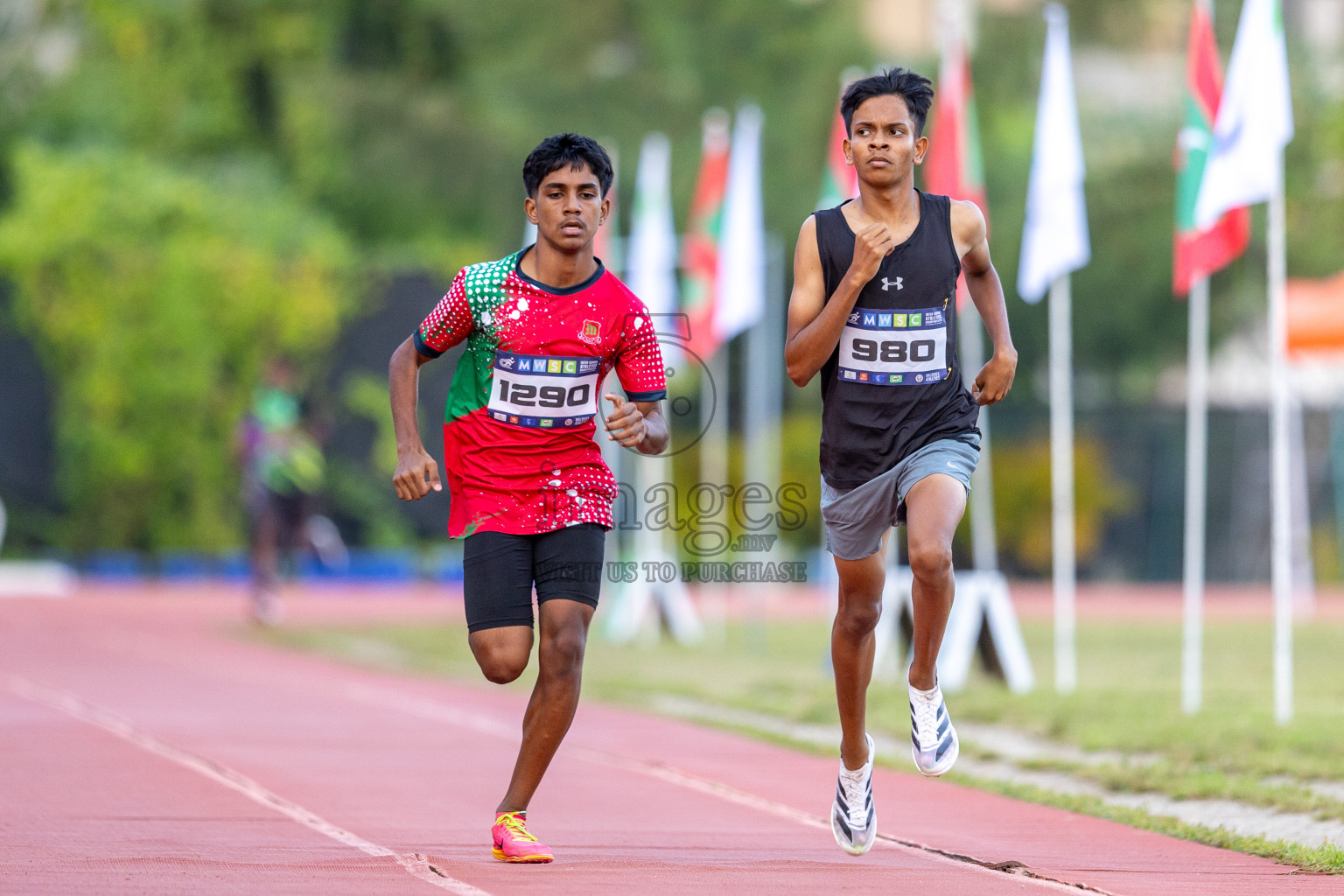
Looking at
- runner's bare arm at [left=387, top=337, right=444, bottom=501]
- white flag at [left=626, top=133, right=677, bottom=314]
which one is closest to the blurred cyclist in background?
white flag at [left=626, top=133, right=677, bottom=314]

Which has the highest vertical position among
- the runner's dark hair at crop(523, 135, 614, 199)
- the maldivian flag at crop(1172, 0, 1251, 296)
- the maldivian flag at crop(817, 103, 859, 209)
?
the maldivian flag at crop(817, 103, 859, 209)

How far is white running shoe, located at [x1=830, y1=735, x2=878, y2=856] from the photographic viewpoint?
20.5ft

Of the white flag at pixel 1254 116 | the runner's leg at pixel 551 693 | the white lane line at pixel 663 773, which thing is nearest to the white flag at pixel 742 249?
the white lane line at pixel 663 773

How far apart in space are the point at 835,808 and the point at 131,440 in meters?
18.8

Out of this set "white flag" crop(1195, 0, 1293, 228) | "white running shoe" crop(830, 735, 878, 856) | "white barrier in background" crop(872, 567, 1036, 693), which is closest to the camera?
"white running shoe" crop(830, 735, 878, 856)

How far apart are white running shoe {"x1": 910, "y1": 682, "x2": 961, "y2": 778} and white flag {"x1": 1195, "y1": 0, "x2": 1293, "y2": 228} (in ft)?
18.9

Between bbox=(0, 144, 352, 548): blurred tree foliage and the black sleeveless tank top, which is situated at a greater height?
bbox=(0, 144, 352, 548): blurred tree foliage

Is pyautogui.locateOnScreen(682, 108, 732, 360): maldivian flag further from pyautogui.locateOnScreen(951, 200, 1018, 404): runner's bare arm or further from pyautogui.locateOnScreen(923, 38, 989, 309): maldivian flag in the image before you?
pyautogui.locateOnScreen(951, 200, 1018, 404): runner's bare arm

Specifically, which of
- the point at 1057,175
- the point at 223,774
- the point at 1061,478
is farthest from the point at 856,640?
the point at 1057,175

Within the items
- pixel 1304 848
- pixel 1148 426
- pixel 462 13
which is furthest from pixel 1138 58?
pixel 1304 848

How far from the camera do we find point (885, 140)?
242 inches

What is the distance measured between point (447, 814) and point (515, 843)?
1.33m

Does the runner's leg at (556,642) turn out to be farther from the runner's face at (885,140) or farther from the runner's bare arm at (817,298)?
the runner's face at (885,140)

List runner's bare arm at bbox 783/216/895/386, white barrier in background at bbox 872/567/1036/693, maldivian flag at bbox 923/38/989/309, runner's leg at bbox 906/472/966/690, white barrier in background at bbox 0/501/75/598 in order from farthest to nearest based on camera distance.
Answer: white barrier in background at bbox 0/501/75/598, maldivian flag at bbox 923/38/989/309, white barrier in background at bbox 872/567/1036/693, runner's leg at bbox 906/472/966/690, runner's bare arm at bbox 783/216/895/386
